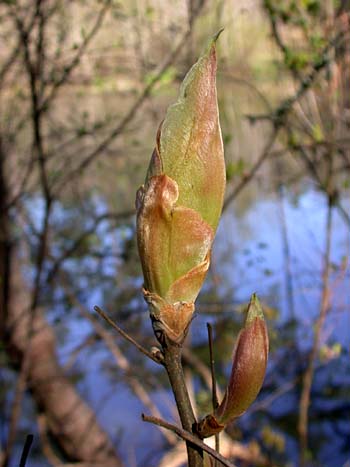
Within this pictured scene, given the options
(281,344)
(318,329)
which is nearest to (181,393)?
(318,329)

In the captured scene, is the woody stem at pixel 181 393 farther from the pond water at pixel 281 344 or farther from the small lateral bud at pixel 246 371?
the pond water at pixel 281 344

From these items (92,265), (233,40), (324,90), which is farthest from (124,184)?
(324,90)

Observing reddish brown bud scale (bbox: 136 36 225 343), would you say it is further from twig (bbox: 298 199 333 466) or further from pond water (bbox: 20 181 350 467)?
pond water (bbox: 20 181 350 467)

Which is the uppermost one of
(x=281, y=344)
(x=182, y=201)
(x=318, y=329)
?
(x=281, y=344)

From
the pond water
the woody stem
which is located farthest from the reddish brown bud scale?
the pond water

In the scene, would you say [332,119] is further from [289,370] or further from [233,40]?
[289,370]

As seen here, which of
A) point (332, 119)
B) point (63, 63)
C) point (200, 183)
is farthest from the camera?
point (63, 63)

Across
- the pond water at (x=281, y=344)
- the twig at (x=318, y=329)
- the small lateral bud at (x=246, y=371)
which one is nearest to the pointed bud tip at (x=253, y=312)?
the small lateral bud at (x=246, y=371)

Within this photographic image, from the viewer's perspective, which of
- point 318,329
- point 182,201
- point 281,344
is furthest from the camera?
point 281,344

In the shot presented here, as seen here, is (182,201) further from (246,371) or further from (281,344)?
(281,344)
